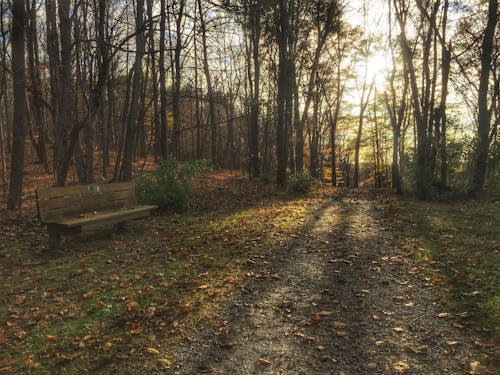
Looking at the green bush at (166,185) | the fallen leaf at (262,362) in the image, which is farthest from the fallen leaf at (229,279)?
the green bush at (166,185)

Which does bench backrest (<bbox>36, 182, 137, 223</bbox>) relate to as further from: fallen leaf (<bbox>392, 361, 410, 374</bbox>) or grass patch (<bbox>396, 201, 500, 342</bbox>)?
grass patch (<bbox>396, 201, 500, 342</bbox>)

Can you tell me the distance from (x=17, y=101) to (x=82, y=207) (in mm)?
4172

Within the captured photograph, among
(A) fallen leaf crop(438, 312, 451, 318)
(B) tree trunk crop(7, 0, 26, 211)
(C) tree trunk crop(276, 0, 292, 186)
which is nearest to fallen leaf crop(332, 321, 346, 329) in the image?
(A) fallen leaf crop(438, 312, 451, 318)

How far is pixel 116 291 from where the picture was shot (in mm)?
4047

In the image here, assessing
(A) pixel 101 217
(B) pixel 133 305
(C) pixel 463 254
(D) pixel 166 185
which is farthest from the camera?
(D) pixel 166 185

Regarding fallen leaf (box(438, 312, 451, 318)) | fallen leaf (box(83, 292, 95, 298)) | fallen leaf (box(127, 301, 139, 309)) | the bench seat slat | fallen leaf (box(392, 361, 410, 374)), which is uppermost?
the bench seat slat

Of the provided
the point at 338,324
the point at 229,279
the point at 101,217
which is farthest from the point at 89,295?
the point at 338,324

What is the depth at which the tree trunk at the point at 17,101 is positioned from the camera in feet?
25.9

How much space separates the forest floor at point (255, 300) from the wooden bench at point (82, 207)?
0.42 m

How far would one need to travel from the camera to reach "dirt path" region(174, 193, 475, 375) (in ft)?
8.95

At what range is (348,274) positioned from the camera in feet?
14.8

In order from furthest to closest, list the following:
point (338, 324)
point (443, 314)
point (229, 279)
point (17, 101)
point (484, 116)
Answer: point (484, 116) < point (17, 101) < point (229, 279) < point (443, 314) < point (338, 324)

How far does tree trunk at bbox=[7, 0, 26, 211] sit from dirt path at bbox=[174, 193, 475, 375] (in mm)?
6786

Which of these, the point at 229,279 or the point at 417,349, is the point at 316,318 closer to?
the point at 417,349
